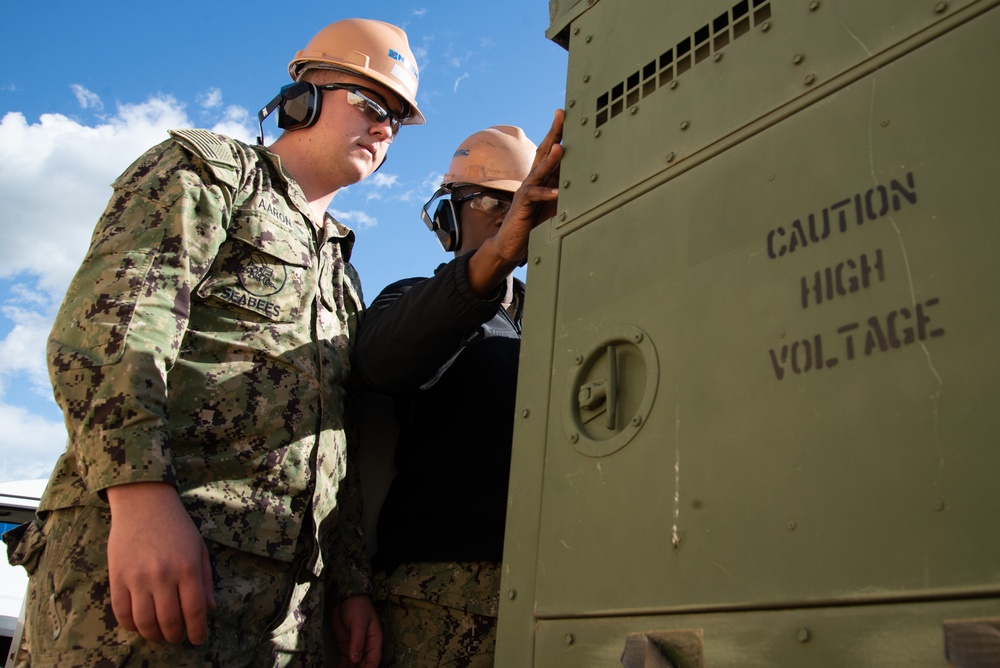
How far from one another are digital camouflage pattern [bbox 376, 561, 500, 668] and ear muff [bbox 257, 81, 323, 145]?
52.0 inches

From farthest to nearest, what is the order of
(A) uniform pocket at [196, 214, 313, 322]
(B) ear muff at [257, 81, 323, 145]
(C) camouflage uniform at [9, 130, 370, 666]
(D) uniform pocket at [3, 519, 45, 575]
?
1. (B) ear muff at [257, 81, 323, 145]
2. (A) uniform pocket at [196, 214, 313, 322]
3. (D) uniform pocket at [3, 519, 45, 575]
4. (C) camouflage uniform at [9, 130, 370, 666]

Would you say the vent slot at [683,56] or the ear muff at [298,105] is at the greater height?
the ear muff at [298,105]

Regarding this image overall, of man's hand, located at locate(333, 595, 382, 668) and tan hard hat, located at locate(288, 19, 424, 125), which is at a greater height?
tan hard hat, located at locate(288, 19, 424, 125)

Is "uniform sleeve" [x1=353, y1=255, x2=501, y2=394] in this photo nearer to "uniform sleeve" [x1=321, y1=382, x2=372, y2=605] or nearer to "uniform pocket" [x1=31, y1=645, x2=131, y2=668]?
"uniform sleeve" [x1=321, y1=382, x2=372, y2=605]

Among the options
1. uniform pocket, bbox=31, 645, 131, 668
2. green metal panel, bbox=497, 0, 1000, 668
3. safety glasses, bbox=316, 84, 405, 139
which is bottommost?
uniform pocket, bbox=31, 645, 131, 668

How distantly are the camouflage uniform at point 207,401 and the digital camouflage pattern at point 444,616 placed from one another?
15cm

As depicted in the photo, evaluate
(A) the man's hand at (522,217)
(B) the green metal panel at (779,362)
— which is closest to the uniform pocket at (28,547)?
(B) the green metal panel at (779,362)

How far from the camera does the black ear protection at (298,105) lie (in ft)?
8.50

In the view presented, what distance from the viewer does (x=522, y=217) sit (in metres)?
2.16

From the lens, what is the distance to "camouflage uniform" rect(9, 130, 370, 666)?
1.72 meters

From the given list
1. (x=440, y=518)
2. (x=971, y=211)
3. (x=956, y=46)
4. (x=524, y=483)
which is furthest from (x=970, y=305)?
(x=440, y=518)

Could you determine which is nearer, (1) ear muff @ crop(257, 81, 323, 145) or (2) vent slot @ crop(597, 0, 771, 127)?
(2) vent slot @ crop(597, 0, 771, 127)

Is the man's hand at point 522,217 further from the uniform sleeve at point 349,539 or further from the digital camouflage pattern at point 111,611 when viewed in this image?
the digital camouflage pattern at point 111,611

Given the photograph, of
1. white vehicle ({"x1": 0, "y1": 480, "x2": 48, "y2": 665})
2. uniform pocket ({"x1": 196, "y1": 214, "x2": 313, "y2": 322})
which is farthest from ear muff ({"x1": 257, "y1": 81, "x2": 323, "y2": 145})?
white vehicle ({"x1": 0, "y1": 480, "x2": 48, "y2": 665})
